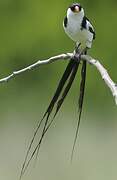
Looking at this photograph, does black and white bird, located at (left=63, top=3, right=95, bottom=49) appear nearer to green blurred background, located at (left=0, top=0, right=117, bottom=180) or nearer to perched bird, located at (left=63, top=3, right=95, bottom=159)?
perched bird, located at (left=63, top=3, right=95, bottom=159)

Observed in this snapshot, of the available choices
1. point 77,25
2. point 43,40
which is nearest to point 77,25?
point 77,25

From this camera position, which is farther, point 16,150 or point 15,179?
point 16,150

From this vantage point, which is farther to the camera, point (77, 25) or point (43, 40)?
point (43, 40)

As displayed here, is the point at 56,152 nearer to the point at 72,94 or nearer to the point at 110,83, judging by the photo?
the point at 72,94

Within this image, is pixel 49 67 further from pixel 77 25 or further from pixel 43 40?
pixel 77 25

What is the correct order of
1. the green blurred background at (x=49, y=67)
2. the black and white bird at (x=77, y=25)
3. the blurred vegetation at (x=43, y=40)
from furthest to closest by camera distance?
the blurred vegetation at (x=43, y=40)
the green blurred background at (x=49, y=67)
the black and white bird at (x=77, y=25)

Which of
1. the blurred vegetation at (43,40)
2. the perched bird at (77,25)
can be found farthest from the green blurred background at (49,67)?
the perched bird at (77,25)

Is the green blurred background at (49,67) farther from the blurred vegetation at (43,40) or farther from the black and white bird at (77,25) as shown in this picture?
the black and white bird at (77,25)

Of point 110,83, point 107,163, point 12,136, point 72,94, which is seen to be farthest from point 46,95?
point 110,83

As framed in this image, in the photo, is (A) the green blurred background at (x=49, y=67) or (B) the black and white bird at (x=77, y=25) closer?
(B) the black and white bird at (x=77, y=25)

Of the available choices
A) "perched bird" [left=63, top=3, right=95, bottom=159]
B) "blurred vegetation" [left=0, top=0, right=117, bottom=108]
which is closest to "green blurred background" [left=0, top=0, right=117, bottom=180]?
"blurred vegetation" [left=0, top=0, right=117, bottom=108]

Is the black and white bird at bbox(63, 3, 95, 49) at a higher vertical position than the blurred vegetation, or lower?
lower
